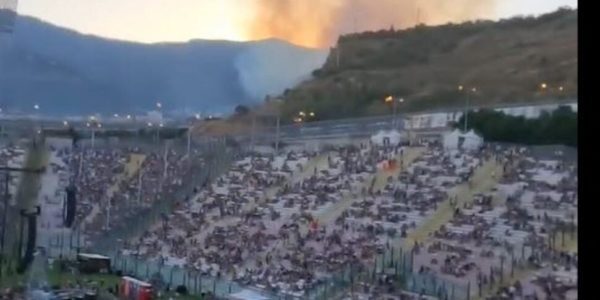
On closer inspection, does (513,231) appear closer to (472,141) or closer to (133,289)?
(472,141)

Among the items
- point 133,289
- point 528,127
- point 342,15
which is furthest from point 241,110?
point 528,127

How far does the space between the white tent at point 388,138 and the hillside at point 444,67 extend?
1.5 inches

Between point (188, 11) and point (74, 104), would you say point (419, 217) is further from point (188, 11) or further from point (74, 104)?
point (74, 104)

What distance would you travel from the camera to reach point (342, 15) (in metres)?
1.75

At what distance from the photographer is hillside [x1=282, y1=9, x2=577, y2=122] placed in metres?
1.49

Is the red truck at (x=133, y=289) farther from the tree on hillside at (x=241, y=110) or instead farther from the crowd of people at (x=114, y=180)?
the tree on hillside at (x=241, y=110)

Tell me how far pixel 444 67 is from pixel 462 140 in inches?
5.2

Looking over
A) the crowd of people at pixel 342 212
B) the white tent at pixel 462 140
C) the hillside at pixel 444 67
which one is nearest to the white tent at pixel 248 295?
the crowd of people at pixel 342 212

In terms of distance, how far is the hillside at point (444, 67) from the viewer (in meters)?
1.49

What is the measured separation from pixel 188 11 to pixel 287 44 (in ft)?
0.86

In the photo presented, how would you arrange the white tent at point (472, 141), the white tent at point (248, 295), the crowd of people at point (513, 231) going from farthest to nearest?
the white tent at point (248, 295) → the white tent at point (472, 141) → the crowd of people at point (513, 231)

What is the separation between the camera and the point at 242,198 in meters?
1.82

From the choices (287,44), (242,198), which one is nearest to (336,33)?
(287,44)

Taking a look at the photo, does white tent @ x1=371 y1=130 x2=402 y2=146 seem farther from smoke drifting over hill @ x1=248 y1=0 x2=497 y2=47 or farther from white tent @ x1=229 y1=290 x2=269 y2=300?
white tent @ x1=229 y1=290 x2=269 y2=300
